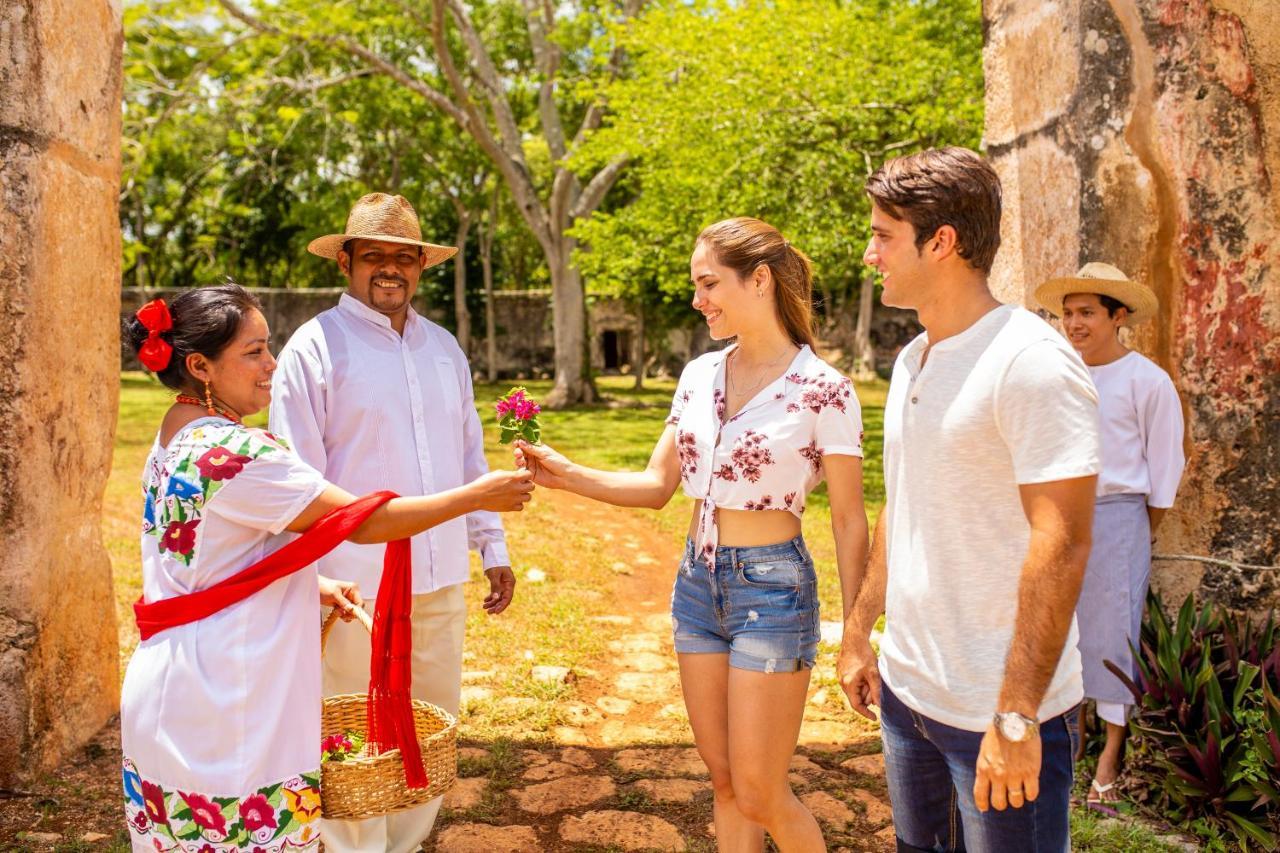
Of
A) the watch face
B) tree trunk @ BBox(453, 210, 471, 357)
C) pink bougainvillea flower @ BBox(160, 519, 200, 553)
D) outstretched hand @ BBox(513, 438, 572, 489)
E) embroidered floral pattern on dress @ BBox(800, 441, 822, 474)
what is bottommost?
the watch face

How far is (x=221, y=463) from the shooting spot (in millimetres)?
2451

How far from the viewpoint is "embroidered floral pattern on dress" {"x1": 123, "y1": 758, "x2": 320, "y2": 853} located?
2.45 m

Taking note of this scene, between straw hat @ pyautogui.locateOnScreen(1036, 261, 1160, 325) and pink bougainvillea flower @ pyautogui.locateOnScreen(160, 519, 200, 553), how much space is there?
10.5 feet

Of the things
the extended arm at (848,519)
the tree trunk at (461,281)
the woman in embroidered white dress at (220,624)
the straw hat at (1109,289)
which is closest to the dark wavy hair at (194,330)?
the woman in embroidered white dress at (220,624)

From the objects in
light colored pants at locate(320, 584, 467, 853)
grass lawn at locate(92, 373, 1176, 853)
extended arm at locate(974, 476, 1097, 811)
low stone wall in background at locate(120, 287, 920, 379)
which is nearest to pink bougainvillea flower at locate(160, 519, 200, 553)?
light colored pants at locate(320, 584, 467, 853)

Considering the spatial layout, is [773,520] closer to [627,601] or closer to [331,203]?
[627,601]

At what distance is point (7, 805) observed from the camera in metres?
4.13

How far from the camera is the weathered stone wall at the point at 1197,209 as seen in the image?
417cm

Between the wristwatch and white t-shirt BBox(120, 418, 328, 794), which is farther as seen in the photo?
white t-shirt BBox(120, 418, 328, 794)

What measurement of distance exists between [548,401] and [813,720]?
54.2 feet

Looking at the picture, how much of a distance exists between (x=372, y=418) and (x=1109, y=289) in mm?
2763

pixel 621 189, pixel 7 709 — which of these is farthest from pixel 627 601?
pixel 621 189

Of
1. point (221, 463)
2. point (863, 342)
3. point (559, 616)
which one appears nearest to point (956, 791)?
point (221, 463)

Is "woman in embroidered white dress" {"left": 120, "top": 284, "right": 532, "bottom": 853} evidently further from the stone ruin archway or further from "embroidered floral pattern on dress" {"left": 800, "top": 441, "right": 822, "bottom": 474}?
the stone ruin archway
